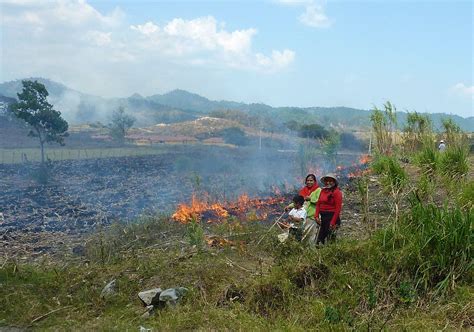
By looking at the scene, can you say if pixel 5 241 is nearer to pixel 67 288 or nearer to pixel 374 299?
pixel 67 288

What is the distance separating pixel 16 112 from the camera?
65.9ft

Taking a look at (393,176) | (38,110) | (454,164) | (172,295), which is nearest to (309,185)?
(393,176)

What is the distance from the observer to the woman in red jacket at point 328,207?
19.2ft

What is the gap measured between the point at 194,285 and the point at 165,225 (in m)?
4.45

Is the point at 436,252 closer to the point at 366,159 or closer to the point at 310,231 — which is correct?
the point at 310,231

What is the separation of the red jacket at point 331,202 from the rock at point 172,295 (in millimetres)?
2131

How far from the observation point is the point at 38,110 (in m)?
20.5

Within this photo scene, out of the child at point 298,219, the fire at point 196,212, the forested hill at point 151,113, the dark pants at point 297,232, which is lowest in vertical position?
the fire at point 196,212

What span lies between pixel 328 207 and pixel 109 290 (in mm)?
3039

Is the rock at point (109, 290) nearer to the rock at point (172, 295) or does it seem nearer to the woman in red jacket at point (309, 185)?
the rock at point (172, 295)

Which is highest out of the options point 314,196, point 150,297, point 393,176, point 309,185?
A: point 393,176

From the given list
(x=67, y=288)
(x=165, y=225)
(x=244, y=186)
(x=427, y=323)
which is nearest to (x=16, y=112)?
(x=244, y=186)

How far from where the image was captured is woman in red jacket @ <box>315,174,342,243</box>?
5.86 metres

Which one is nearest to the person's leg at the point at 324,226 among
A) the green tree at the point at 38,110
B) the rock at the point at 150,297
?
the rock at the point at 150,297
